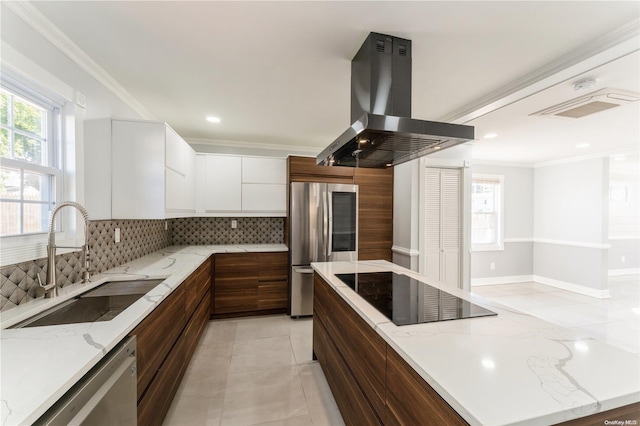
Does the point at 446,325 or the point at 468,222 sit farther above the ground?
the point at 468,222

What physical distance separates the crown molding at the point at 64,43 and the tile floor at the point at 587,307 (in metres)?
5.72

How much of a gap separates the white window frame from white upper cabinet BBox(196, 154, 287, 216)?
1.83 meters

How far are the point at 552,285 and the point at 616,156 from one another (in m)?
2.61

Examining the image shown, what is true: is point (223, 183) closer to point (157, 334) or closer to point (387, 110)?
point (157, 334)

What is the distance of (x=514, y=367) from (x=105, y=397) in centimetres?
147

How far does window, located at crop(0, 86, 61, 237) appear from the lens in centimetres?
142

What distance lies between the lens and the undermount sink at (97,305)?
140 cm

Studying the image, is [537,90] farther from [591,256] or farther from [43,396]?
[591,256]

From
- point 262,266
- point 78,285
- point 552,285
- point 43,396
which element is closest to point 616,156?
point 552,285

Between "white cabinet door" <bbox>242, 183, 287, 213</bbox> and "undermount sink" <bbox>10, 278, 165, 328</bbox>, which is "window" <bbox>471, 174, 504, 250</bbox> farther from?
"undermount sink" <bbox>10, 278, 165, 328</bbox>

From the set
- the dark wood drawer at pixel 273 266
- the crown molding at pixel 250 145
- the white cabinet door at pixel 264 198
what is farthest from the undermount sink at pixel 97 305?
the crown molding at pixel 250 145

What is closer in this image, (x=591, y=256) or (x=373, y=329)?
(x=373, y=329)

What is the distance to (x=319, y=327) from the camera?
2342 millimetres

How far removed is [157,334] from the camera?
5.16 feet
